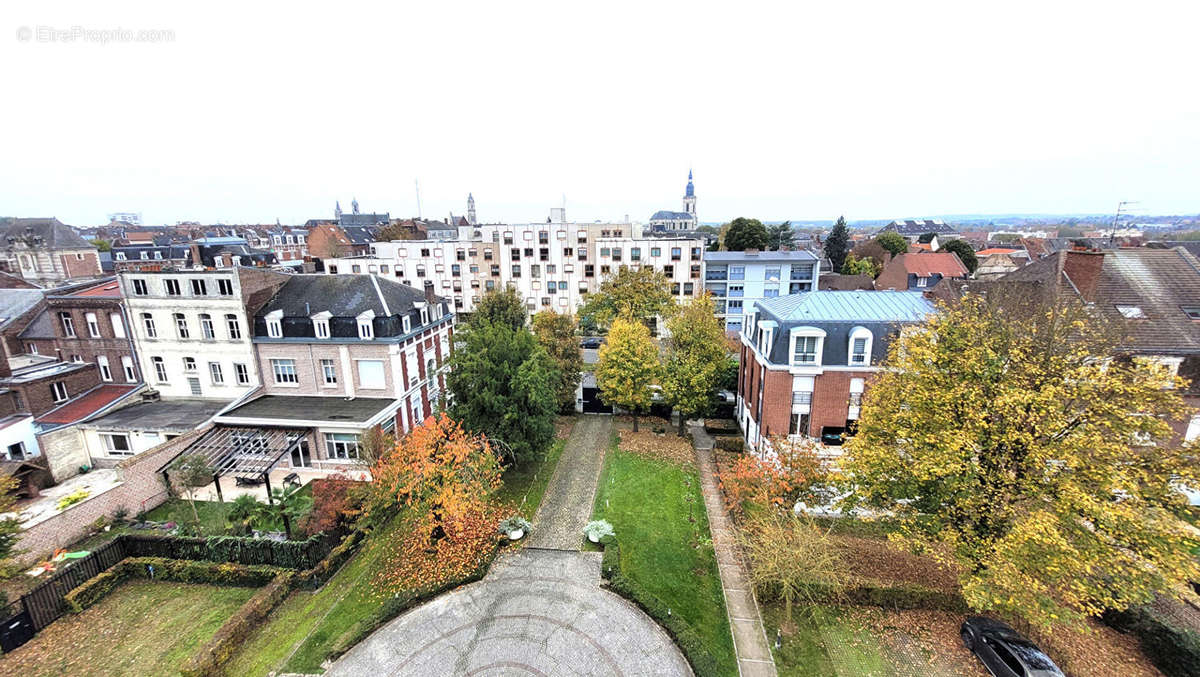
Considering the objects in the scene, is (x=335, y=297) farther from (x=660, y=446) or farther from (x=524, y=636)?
(x=524, y=636)

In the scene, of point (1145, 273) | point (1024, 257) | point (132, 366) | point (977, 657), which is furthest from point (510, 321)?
point (1024, 257)

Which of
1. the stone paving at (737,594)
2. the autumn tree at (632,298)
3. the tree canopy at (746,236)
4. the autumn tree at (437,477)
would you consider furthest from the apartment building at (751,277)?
the autumn tree at (437,477)

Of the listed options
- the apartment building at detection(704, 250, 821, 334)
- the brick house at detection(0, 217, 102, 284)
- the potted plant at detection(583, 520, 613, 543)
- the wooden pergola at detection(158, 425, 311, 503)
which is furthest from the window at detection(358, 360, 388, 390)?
the brick house at detection(0, 217, 102, 284)

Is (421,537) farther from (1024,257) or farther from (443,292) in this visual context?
(1024,257)

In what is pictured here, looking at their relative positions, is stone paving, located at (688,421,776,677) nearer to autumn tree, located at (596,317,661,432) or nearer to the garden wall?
autumn tree, located at (596,317,661,432)

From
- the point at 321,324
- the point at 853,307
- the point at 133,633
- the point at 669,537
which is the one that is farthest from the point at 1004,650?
the point at 321,324

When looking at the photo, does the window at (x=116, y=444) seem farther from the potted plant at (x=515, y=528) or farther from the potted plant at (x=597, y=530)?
the potted plant at (x=597, y=530)
